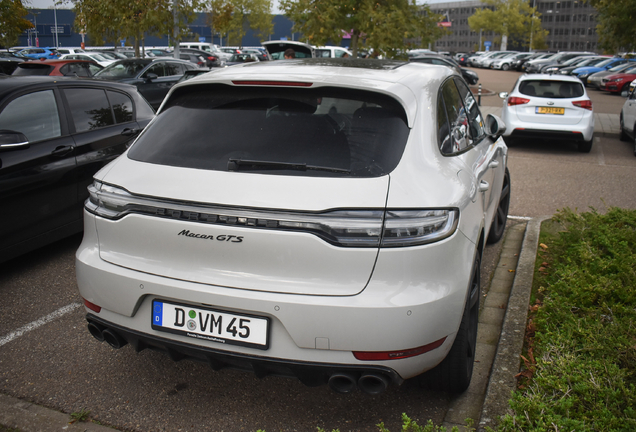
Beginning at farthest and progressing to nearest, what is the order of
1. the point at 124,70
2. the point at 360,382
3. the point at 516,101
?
the point at 124,70 → the point at 516,101 → the point at 360,382

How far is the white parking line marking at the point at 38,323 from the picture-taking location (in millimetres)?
3711

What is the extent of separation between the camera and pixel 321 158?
2516 mm

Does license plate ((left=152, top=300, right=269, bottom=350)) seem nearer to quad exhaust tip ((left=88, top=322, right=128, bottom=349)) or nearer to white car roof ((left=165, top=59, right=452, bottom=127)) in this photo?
quad exhaust tip ((left=88, top=322, right=128, bottom=349))

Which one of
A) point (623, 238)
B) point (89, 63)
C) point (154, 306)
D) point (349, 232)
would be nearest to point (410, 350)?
point (349, 232)

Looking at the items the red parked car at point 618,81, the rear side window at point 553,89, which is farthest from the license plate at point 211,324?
the red parked car at point 618,81

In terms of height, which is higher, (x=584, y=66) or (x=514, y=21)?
(x=514, y=21)

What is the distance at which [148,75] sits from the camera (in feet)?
45.3

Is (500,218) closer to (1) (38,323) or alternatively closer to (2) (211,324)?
(2) (211,324)

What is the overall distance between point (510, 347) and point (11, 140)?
12.4ft

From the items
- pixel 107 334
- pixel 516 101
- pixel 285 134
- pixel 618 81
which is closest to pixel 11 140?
pixel 107 334

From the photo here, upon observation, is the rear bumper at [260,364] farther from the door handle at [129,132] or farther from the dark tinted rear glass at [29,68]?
the dark tinted rear glass at [29,68]

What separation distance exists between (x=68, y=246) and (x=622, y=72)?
3255 cm

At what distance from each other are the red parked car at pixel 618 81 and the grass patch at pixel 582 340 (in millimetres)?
27792

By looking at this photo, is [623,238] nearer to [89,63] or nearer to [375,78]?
[375,78]
